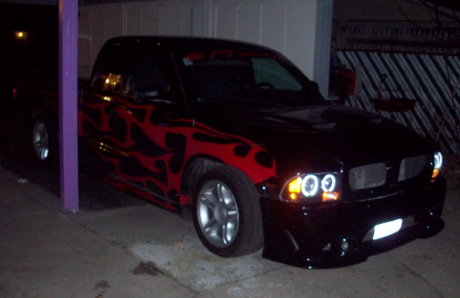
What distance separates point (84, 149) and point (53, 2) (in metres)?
7.18

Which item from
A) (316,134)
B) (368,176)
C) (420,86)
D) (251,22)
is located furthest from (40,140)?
(420,86)

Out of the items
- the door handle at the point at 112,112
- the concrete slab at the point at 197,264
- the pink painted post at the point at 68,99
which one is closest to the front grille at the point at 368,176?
the concrete slab at the point at 197,264

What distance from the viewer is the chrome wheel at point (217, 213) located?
495cm

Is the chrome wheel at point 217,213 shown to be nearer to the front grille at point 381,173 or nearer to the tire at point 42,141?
the front grille at point 381,173

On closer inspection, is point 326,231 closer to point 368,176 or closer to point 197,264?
point 368,176

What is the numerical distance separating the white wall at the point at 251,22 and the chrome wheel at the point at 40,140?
1.00 metres

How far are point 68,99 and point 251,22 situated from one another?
409cm

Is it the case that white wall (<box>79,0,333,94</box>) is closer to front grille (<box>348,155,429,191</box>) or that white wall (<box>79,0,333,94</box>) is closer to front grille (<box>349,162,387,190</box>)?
front grille (<box>348,155,429,191</box>)

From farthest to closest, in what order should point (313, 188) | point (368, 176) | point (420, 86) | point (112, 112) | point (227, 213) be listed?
1. point (420, 86)
2. point (112, 112)
3. point (227, 213)
4. point (368, 176)
5. point (313, 188)

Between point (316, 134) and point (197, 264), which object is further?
point (197, 264)

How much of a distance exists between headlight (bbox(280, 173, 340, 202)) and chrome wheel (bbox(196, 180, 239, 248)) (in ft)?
1.86

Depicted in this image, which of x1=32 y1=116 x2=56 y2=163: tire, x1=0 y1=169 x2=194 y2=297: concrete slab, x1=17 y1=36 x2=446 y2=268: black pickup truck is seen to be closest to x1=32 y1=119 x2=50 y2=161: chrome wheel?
x1=32 y1=116 x2=56 y2=163: tire

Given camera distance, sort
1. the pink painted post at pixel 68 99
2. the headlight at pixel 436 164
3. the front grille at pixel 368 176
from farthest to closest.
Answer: the pink painted post at pixel 68 99 → the headlight at pixel 436 164 → the front grille at pixel 368 176

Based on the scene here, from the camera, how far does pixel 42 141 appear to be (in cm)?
789
